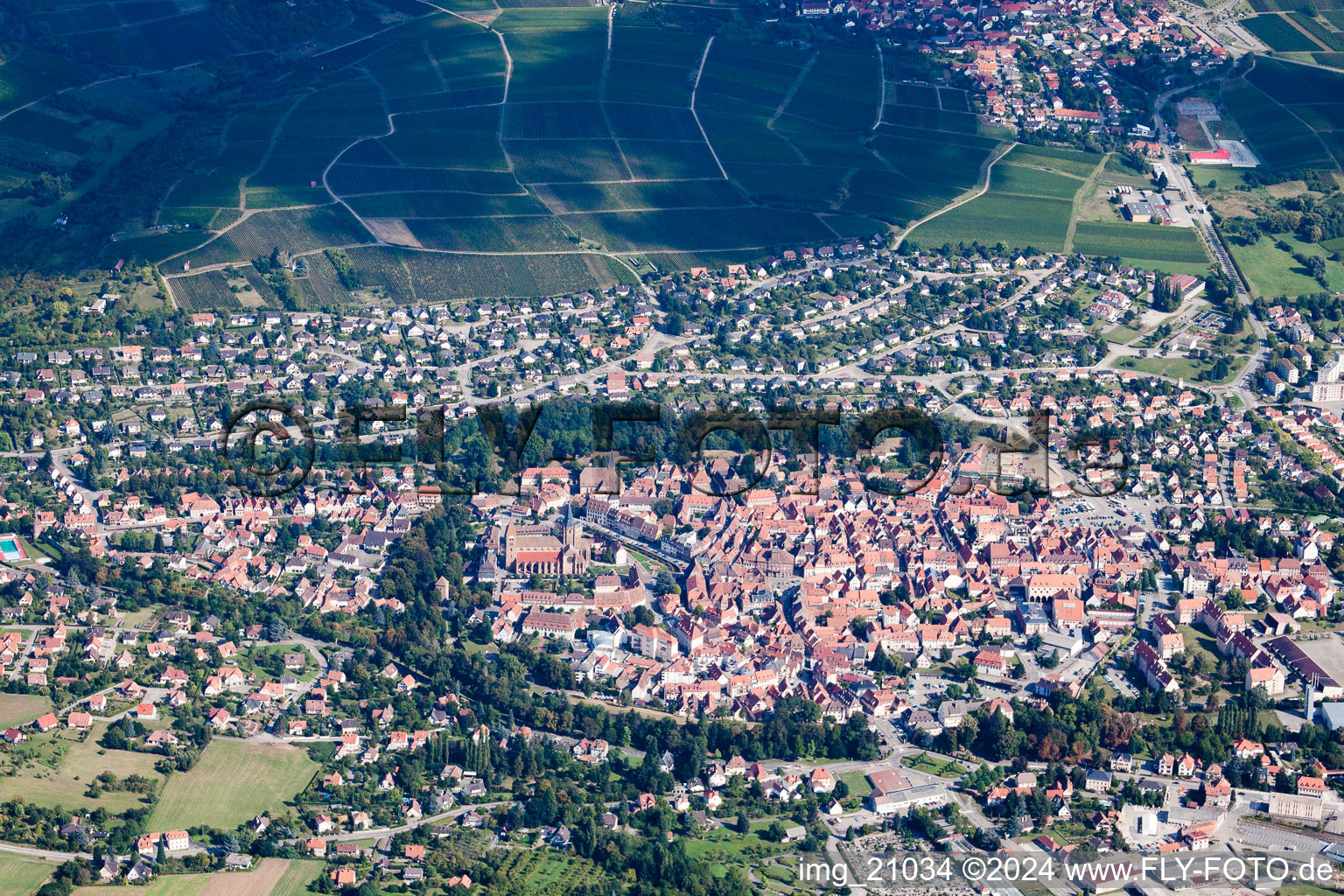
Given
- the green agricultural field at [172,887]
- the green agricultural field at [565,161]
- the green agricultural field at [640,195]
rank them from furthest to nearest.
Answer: the green agricultural field at [565,161]
the green agricultural field at [640,195]
the green agricultural field at [172,887]

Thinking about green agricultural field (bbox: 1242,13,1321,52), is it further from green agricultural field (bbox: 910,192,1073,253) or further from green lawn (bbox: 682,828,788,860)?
green lawn (bbox: 682,828,788,860)

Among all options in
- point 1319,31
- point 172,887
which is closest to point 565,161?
point 1319,31

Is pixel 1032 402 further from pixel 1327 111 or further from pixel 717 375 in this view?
pixel 1327 111

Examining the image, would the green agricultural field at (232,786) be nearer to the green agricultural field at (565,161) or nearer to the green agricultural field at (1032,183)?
the green agricultural field at (565,161)

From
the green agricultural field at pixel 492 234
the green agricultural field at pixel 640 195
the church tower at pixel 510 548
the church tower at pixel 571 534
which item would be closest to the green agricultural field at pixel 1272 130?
the green agricultural field at pixel 640 195

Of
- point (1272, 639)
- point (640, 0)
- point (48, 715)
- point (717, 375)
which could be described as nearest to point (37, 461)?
point (48, 715)

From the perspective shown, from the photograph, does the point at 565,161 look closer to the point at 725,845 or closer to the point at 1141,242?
the point at 1141,242
